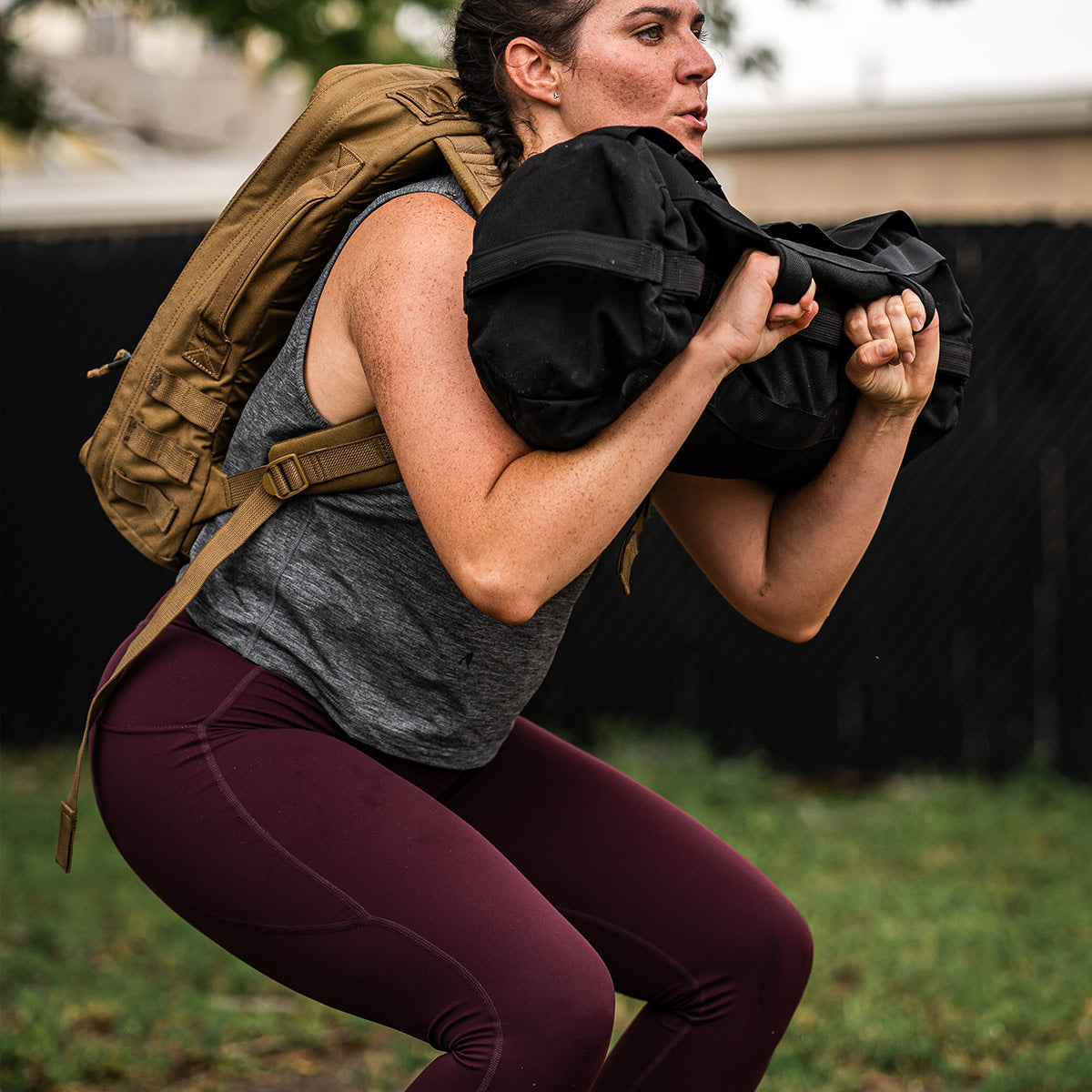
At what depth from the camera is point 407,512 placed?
1864mm

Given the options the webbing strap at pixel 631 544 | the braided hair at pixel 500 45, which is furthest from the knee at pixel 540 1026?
the braided hair at pixel 500 45

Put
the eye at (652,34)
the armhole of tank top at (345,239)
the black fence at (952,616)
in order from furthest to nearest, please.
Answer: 1. the black fence at (952,616)
2. the eye at (652,34)
3. the armhole of tank top at (345,239)

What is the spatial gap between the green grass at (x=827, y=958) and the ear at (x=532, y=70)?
2.66 m

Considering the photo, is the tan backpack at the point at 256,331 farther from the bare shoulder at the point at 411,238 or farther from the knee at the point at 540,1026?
the knee at the point at 540,1026

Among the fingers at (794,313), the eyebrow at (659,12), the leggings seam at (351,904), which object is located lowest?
the leggings seam at (351,904)

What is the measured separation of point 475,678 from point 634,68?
892 mm

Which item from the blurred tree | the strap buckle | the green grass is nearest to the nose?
the strap buckle

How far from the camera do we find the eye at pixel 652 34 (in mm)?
1916

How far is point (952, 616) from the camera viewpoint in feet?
20.8

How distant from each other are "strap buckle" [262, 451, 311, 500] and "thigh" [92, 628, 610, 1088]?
→ 0.84 feet

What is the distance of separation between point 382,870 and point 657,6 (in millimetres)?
1242

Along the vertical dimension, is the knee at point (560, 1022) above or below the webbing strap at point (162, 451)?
below

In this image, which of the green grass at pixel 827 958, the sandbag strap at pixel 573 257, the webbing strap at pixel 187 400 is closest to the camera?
the sandbag strap at pixel 573 257

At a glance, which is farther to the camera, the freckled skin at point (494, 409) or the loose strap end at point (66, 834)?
the loose strap end at point (66, 834)
